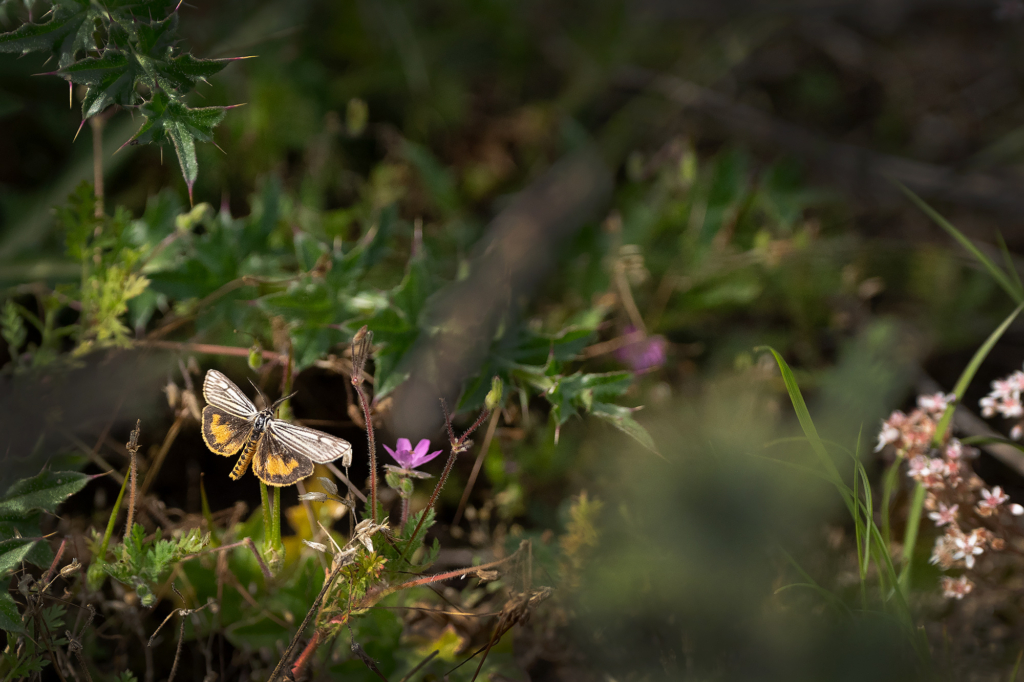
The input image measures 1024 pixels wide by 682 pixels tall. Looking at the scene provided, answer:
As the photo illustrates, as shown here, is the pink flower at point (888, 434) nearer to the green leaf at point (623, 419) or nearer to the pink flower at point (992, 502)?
the pink flower at point (992, 502)

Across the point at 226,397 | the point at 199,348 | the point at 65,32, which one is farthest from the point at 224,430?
the point at 65,32

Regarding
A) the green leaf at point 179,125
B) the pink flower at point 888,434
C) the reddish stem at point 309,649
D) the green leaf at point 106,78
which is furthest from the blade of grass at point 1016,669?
the green leaf at point 106,78

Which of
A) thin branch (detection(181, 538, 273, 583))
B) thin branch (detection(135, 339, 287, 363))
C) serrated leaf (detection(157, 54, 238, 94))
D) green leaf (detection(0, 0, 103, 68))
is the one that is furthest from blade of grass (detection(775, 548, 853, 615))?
green leaf (detection(0, 0, 103, 68))

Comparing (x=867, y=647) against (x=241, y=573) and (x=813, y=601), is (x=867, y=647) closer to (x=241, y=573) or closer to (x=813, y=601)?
(x=813, y=601)

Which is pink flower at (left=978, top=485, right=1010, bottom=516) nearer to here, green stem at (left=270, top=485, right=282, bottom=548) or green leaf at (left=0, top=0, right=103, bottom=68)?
Answer: green stem at (left=270, top=485, right=282, bottom=548)

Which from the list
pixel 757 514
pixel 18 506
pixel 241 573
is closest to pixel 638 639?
pixel 757 514

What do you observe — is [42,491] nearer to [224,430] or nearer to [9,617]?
[9,617]
